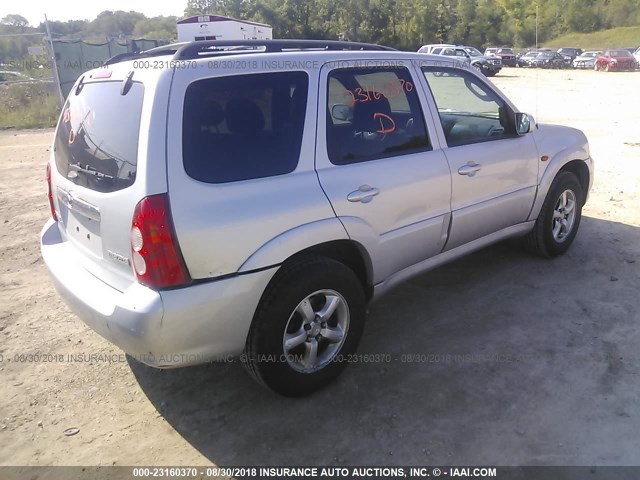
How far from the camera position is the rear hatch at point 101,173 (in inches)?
99.7

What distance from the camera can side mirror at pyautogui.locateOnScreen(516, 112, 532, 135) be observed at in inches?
165

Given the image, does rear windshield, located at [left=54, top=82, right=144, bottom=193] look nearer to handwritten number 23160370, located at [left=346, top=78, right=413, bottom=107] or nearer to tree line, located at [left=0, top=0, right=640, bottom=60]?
handwritten number 23160370, located at [left=346, top=78, right=413, bottom=107]

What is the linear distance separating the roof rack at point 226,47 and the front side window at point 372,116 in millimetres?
392

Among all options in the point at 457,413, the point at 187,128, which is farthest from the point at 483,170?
the point at 187,128

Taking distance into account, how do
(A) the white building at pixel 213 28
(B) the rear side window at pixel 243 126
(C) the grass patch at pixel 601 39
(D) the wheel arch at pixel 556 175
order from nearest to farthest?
(B) the rear side window at pixel 243 126, (D) the wheel arch at pixel 556 175, (A) the white building at pixel 213 28, (C) the grass patch at pixel 601 39

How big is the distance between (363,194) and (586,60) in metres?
41.9

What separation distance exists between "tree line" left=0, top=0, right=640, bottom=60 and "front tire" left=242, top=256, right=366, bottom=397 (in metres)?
52.2

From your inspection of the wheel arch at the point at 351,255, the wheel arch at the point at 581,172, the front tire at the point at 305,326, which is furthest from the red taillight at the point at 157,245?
the wheel arch at the point at 581,172

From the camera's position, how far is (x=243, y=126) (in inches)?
106

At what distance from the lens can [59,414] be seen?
3016 mm

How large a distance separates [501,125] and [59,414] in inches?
145

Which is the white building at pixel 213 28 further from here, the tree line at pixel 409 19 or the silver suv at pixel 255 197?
the tree line at pixel 409 19

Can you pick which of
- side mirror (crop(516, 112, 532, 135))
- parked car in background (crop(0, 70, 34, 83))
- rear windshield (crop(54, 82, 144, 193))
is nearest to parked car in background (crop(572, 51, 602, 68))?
parked car in background (crop(0, 70, 34, 83))

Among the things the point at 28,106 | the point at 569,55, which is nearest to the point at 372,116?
the point at 28,106
